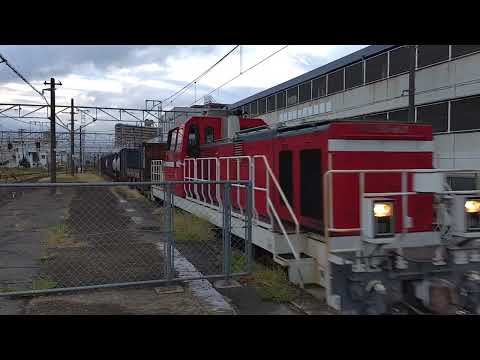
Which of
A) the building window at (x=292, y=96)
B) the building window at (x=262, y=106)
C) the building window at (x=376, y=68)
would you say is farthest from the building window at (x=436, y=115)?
the building window at (x=262, y=106)

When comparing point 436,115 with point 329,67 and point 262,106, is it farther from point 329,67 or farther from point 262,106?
point 262,106

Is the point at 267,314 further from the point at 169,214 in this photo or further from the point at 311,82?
the point at 311,82

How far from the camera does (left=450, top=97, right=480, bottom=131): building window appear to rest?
19.9m

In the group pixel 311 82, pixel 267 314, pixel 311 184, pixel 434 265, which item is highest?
pixel 311 82

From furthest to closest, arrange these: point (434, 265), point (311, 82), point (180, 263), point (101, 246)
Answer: point (311, 82) < point (101, 246) < point (180, 263) < point (434, 265)

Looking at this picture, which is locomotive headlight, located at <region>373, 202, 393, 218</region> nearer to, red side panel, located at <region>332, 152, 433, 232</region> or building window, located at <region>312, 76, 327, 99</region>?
Answer: red side panel, located at <region>332, 152, 433, 232</region>

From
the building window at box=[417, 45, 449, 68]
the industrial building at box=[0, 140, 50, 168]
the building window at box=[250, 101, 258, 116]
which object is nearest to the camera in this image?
A: the building window at box=[417, 45, 449, 68]

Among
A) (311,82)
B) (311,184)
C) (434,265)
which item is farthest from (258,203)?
(311,82)

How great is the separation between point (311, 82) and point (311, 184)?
2817 centimetres

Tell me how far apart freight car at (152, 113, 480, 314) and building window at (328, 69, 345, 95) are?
22125 mm

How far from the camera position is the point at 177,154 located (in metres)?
13.4

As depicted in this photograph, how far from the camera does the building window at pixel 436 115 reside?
2164 centimetres

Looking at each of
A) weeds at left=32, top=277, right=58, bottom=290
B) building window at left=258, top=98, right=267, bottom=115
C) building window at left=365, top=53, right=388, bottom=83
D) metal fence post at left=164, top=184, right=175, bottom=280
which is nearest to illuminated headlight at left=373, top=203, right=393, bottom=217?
metal fence post at left=164, top=184, right=175, bottom=280

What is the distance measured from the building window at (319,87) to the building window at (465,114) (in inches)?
455
